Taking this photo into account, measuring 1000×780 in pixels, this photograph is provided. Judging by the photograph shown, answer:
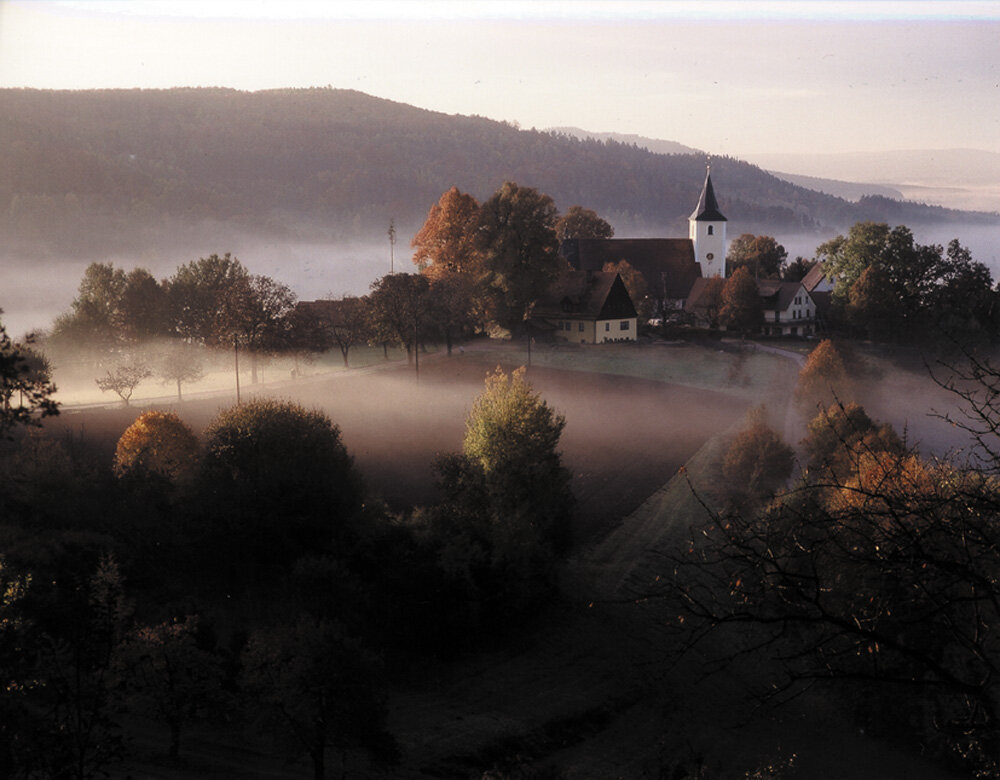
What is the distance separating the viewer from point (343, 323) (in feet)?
212

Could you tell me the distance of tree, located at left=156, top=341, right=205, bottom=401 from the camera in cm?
4972

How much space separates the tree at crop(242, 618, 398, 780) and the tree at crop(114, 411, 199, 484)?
1396cm

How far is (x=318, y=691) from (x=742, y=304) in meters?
63.8

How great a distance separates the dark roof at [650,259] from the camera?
88688 millimetres

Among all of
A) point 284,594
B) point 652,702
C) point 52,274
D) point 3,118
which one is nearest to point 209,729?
point 284,594

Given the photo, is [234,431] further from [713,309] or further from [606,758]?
[713,309]

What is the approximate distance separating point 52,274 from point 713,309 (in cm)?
8194

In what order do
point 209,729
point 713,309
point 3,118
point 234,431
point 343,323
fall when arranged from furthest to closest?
point 3,118
point 713,309
point 343,323
point 234,431
point 209,729

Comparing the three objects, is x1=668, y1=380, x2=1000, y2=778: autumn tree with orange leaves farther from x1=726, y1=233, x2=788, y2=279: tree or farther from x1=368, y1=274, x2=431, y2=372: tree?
x1=726, y1=233, x2=788, y2=279: tree

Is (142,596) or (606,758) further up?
(142,596)

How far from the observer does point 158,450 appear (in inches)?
1321

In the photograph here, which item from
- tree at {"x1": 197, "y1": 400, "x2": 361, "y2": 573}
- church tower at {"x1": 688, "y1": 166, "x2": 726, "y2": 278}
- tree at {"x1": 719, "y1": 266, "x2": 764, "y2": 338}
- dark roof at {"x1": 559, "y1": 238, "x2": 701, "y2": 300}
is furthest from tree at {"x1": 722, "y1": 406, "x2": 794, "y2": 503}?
church tower at {"x1": 688, "y1": 166, "x2": 726, "y2": 278}

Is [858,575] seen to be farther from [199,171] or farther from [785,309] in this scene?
[199,171]

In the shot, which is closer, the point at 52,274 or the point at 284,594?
the point at 284,594
